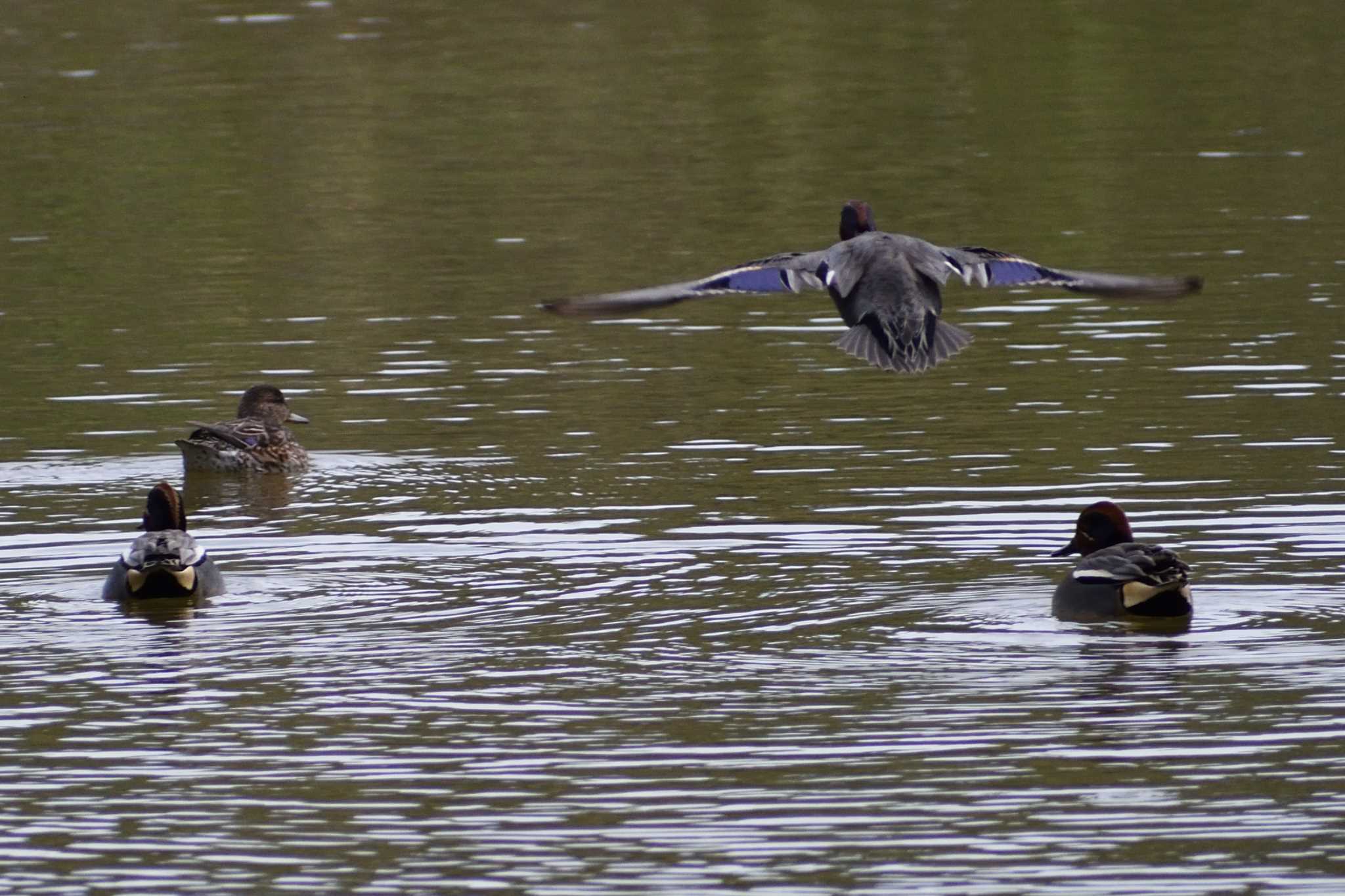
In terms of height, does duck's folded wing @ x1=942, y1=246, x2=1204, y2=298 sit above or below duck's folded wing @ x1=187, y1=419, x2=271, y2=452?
above

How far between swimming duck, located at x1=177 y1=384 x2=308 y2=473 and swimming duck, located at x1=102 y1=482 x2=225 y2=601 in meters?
3.66

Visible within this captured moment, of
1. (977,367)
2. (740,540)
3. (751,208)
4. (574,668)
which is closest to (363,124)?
(751,208)

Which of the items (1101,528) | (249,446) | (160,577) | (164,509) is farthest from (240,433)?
(1101,528)

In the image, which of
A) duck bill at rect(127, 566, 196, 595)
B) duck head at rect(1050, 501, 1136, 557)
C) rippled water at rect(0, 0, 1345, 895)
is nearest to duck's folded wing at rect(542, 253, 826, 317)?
rippled water at rect(0, 0, 1345, 895)

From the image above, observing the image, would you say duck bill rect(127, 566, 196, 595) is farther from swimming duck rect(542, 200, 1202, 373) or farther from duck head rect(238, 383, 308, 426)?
duck head rect(238, 383, 308, 426)

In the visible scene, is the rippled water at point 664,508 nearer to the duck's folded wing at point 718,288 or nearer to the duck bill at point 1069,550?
the duck bill at point 1069,550

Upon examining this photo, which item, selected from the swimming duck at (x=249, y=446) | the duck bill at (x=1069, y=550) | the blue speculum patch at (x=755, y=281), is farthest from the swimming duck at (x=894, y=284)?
the swimming duck at (x=249, y=446)

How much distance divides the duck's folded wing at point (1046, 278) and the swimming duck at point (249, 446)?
612cm

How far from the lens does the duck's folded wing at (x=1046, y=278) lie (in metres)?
11.1

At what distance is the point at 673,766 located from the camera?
9.64 metres

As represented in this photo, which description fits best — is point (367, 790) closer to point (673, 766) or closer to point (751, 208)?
point (673, 766)

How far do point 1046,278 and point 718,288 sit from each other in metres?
1.44

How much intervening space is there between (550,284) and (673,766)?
12585 mm

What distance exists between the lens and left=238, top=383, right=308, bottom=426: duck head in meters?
17.0
